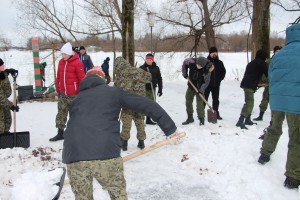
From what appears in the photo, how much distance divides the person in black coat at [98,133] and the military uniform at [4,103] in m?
3.90

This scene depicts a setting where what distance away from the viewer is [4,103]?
6.27 meters

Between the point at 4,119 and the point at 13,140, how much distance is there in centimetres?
67

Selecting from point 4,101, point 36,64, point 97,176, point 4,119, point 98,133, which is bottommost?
point 4,119

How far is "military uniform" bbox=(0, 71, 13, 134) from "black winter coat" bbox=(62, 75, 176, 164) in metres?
3.91

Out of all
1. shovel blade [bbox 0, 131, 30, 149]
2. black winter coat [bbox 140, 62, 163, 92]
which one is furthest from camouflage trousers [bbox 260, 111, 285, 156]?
shovel blade [bbox 0, 131, 30, 149]

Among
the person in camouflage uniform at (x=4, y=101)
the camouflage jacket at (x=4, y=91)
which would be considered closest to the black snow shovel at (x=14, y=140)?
the person in camouflage uniform at (x=4, y=101)

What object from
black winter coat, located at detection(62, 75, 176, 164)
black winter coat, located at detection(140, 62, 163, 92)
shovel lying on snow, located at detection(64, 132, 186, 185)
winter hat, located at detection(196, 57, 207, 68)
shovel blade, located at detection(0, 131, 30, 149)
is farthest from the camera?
black winter coat, located at detection(140, 62, 163, 92)

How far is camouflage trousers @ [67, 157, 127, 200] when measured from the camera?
2807 millimetres

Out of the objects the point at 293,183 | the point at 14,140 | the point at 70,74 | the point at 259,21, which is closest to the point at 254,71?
the point at 293,183

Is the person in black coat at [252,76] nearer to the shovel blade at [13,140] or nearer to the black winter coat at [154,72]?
the black winter coat at [154,72]

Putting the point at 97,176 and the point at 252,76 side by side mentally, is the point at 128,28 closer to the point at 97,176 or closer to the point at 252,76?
the point at 252,76

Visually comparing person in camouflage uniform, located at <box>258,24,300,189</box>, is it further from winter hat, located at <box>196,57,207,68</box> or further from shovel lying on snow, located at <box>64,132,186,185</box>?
winter hat, located at <box>196,57,207,68</box>

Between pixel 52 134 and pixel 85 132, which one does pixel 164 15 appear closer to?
pixel 52 134

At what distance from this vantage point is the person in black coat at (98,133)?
9.10 ft
